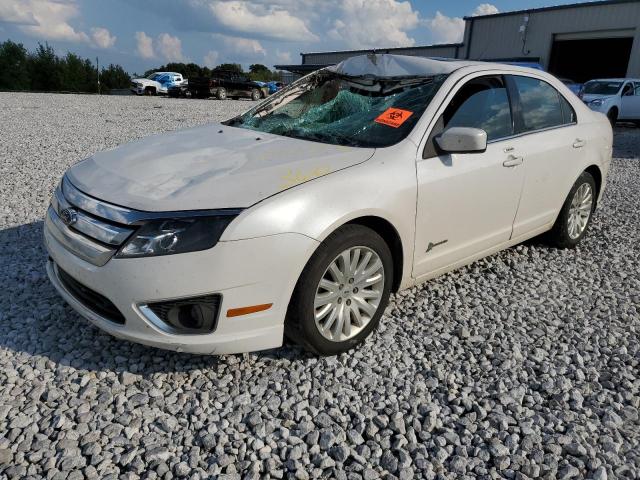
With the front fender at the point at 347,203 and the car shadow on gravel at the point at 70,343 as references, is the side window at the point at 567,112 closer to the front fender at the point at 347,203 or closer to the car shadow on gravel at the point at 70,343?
the front fender at the point at 347,203

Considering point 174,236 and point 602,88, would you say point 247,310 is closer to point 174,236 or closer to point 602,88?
point 174,236

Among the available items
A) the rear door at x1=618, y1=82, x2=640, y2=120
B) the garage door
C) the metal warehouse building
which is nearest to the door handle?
the rear door at x1=618, y1=82, x2=640, y2=120

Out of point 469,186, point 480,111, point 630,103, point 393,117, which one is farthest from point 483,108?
point 630,103

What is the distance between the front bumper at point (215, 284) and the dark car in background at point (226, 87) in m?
25.0

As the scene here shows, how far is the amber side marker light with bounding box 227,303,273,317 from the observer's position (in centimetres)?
250

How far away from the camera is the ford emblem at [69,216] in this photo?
2700 mm

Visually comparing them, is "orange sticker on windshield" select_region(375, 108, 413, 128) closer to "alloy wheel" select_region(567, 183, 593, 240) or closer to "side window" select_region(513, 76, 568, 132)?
"side window" select_region(513, 76, 568, 132)

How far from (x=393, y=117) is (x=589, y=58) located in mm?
32139

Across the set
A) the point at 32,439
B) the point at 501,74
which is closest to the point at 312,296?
the point at 32,439

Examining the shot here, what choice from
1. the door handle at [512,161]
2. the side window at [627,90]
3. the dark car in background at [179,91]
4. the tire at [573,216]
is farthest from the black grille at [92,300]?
the dark car in background at [179,91]

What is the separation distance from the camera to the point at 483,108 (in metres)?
3.65

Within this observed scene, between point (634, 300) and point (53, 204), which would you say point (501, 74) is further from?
point (53, 204)

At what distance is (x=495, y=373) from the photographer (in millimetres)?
2920

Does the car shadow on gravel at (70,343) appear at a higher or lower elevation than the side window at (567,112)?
lower
